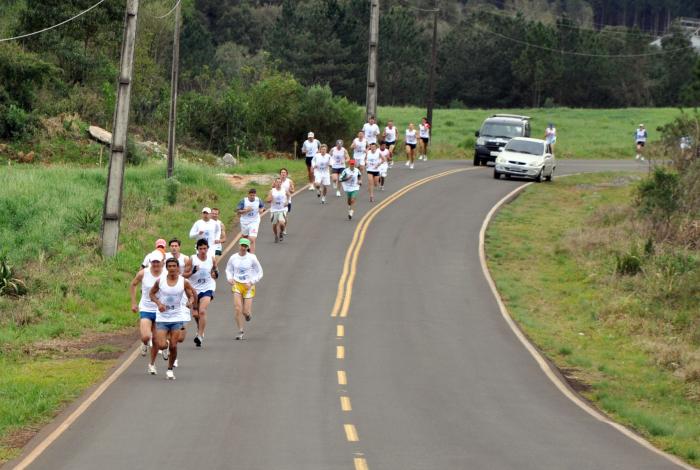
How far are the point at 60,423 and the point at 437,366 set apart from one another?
25.3 ft

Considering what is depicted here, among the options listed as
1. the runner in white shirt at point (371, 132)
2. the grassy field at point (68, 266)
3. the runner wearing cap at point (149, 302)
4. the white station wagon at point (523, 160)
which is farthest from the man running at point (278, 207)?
the white station wagon at point (523, 160)

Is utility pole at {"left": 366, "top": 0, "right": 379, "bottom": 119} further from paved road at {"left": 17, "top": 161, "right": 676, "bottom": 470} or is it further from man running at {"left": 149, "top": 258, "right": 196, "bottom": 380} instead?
man running at {"left": 149, "top": 258, "right": 196, "bottom": 380}

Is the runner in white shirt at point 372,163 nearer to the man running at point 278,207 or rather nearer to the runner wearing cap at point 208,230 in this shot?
the man running at point 278,207

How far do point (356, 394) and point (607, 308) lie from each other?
11365mm

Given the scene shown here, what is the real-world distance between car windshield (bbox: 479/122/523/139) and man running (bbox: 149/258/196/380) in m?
34.9

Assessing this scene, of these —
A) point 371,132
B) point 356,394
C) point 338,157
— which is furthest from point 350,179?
point 356,394

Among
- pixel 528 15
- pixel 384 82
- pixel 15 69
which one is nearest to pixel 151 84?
pixel 15 69

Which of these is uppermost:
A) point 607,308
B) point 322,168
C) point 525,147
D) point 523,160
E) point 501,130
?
point 501,130

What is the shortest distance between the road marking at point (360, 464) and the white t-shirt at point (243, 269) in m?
8.70

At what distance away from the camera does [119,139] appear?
28.1 m

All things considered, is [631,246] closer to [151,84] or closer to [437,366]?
[437,366]

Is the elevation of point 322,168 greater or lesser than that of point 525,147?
lesser

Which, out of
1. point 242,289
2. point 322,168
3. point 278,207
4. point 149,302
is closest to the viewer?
point 149,302

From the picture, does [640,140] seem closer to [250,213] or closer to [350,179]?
[350,179]
